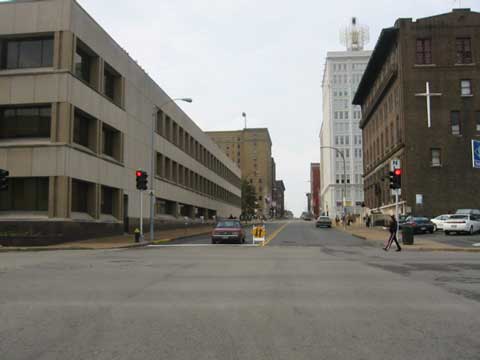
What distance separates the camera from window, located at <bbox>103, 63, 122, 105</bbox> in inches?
1458

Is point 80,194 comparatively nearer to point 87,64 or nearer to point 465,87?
point 87,64

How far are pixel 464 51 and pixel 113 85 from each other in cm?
3687

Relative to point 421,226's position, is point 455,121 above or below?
above

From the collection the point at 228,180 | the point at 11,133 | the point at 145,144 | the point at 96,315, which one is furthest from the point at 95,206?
the point at 228,180

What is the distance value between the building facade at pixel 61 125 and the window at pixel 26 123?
6cm

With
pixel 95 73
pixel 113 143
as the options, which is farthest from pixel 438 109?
pixel 95 73

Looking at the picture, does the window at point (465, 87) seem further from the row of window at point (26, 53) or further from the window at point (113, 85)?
the row of window at point (26, 53)

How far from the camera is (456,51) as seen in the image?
5153 centimetres

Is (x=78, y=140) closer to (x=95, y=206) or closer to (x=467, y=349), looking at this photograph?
(x=95, y=206)

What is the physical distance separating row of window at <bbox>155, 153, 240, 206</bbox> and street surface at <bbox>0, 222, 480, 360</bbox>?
3562cm

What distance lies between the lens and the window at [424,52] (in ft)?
169

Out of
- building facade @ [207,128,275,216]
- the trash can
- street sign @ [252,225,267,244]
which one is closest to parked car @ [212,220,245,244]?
street sign @ [252,225,267,244]

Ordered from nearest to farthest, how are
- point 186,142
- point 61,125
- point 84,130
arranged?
point 61,125, point 84,130, point 186,142

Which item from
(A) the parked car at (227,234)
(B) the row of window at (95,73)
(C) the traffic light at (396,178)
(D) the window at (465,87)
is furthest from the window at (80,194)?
(D) the window at (465,87)
